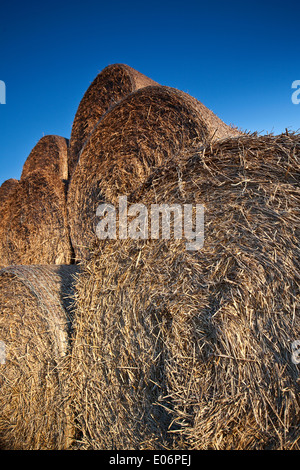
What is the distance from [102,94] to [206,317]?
2.62 meters

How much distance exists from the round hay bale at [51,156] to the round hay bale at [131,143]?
1.28 m

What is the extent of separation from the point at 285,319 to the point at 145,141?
5.33 ft

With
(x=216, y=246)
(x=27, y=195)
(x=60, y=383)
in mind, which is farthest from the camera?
(x=27, y=195)

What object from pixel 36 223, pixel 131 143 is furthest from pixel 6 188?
pixel 131 143

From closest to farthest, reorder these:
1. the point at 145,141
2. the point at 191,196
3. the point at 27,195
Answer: the point at 191,196, the point at 145,141, the point at 27,195

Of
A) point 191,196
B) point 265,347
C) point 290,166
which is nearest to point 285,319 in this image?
point 265,347

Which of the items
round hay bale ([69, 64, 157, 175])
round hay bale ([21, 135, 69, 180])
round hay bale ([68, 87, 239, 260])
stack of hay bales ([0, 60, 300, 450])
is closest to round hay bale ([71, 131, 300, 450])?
stack of hay bales ([0, 60, 300, 450])

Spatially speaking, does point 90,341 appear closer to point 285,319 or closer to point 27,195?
point 285,319

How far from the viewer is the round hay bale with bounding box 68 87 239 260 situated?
7.30 ft

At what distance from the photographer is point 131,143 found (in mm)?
2584

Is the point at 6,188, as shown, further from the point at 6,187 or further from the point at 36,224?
the point at 36,224

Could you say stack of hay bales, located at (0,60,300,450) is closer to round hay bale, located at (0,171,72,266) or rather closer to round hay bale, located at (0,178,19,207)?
round hay bale, located at (0,171,72,266)

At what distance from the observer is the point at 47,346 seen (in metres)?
2.01

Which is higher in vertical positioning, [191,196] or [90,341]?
[191,196]
